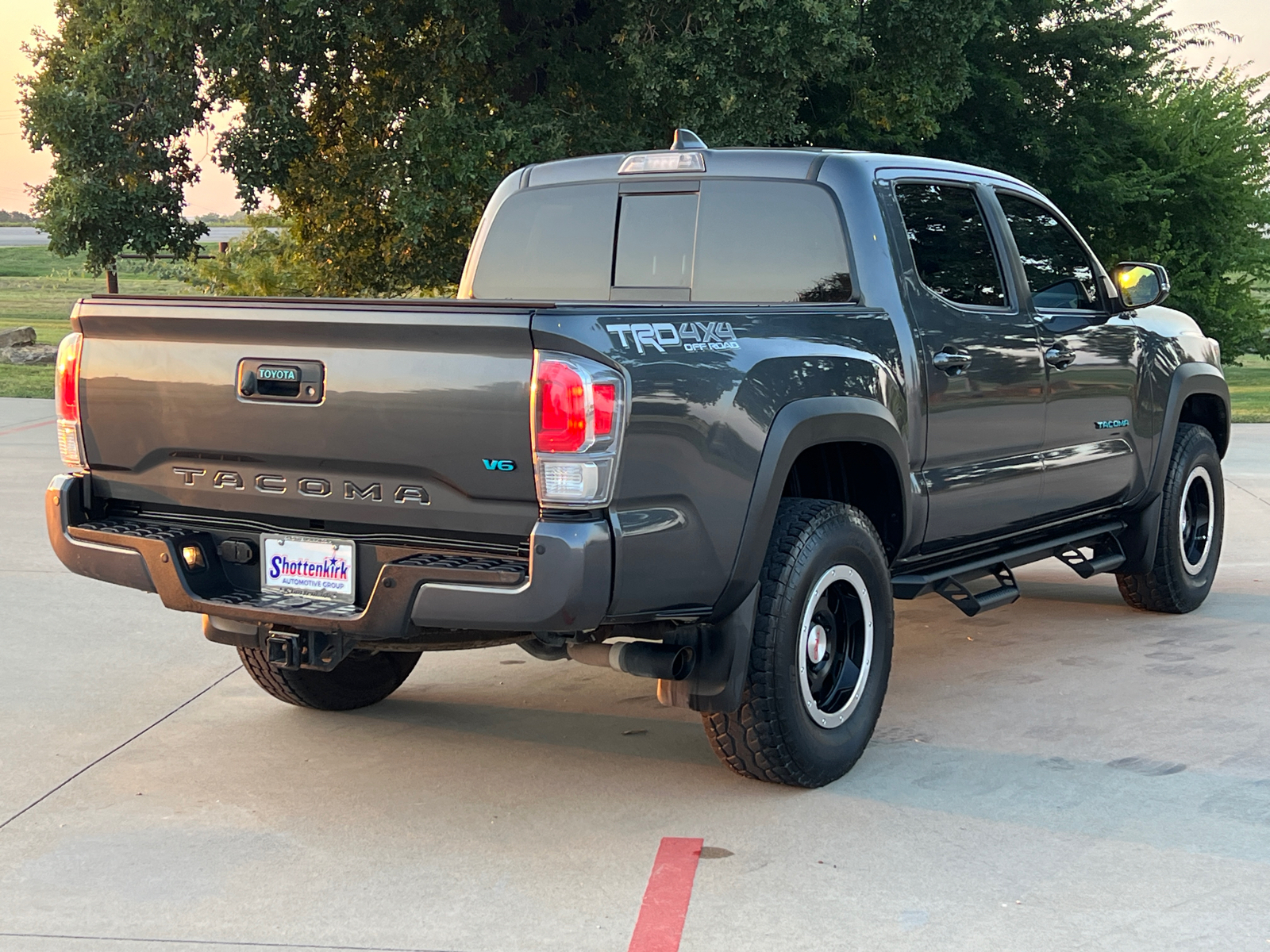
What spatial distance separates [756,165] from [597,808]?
2.35m

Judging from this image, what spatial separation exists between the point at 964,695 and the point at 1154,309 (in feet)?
7.81

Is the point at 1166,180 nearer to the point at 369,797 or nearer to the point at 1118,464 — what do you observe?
the point at 1118,464

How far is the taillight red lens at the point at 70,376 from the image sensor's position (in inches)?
182

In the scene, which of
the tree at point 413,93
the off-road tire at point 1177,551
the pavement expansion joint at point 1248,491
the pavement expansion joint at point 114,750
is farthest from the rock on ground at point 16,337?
the off-road tire at point 1177,551

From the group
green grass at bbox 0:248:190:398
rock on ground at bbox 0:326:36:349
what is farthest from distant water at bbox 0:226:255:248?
rock on ground at bbox 0:326:36:349

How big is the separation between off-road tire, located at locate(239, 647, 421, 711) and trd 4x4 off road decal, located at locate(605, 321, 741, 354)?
6.09 ft

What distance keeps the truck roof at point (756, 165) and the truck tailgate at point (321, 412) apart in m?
1.79

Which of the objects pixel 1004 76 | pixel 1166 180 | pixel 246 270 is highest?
pixel 1004 76

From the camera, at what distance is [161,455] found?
Result: 4.53 meters

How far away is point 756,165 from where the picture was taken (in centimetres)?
550

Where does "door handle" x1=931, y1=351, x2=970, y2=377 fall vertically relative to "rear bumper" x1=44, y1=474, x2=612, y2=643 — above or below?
above

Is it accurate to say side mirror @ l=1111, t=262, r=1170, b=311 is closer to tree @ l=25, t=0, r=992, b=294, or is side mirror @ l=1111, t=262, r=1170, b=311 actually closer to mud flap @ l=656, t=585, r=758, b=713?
mud flap @ l=656, t=585, r=758, b=713

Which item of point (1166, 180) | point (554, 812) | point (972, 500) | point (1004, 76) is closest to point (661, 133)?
point (1004, 76)

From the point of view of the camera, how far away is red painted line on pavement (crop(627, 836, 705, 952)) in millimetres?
3615
